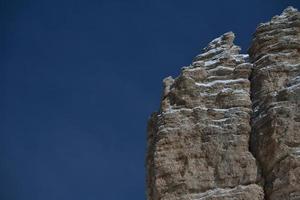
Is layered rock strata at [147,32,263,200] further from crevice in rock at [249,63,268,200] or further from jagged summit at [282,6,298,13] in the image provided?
jagged summit at [282,6,298,13]

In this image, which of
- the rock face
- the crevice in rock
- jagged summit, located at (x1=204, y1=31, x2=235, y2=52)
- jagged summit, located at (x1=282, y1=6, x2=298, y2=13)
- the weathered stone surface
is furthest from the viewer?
jagged summit, located at (x1=204, y1=31, x2=235, y2=52)

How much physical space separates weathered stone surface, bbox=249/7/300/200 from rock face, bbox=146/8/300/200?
0.06 metres

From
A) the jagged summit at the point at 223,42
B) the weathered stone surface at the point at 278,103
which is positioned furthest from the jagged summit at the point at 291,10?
the jagged summit at the point at 223,42

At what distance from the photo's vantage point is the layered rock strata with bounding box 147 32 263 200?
4853 cm

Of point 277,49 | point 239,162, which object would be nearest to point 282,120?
point 239,162

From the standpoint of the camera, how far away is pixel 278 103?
49.1 metres

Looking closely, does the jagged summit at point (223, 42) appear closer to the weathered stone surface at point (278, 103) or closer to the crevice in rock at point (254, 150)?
the weathered stone surface at point (278, 103)

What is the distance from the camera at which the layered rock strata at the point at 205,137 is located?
48.5 m

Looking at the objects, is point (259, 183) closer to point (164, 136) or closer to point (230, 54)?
point (164, 136)

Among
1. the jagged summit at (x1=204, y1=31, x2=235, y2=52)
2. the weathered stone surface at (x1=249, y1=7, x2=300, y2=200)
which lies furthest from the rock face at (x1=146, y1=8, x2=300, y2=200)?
the jagged summit at (x1=204, y1=31, x2=235, y2=52)

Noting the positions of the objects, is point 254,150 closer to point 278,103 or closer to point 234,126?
point 234,126

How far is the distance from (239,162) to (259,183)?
1.82 metres

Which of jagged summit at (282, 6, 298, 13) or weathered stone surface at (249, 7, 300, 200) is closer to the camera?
weathered stone surface at (249, 7, 300, 200)

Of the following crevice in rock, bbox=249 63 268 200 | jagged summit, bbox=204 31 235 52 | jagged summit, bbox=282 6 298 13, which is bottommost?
A: crevice in rock, bbox=249 63 268 200
